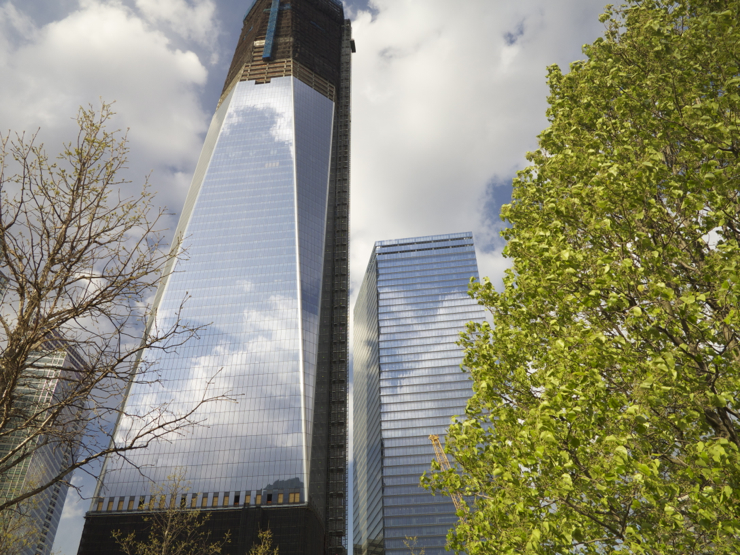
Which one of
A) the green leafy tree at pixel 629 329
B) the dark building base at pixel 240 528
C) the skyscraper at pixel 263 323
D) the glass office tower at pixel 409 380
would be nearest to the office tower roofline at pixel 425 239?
the glass office tower at pixel 409 380

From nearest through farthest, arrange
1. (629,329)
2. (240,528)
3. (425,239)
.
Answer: (629,329) → (240,528) → (425,239)

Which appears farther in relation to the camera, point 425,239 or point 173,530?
point 425,239

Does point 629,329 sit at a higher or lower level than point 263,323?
lower

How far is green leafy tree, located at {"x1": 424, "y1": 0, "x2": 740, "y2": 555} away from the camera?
6062mm

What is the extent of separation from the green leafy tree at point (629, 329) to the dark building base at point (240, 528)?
193ft

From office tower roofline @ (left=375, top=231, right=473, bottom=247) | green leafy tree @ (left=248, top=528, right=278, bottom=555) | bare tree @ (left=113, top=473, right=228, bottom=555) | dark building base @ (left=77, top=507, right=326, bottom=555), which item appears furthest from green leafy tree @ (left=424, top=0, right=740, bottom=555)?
office tower roofline @ (left=375, top=231, right=473, bottom=247)

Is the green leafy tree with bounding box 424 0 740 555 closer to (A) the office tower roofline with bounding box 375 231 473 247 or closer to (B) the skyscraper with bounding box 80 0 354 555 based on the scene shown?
(B) the skyscraper with bounding box 80 0 354 555

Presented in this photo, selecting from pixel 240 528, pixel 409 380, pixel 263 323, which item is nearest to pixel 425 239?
pixel 409 380

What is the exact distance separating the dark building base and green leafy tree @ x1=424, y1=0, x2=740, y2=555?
5870 cm

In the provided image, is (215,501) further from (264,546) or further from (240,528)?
(264,546)

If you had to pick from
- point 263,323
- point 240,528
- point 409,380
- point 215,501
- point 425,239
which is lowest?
point 240,528

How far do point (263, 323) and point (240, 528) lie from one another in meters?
30.7

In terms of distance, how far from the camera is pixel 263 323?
7531 cm

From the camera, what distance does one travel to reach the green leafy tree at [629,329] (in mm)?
6062
